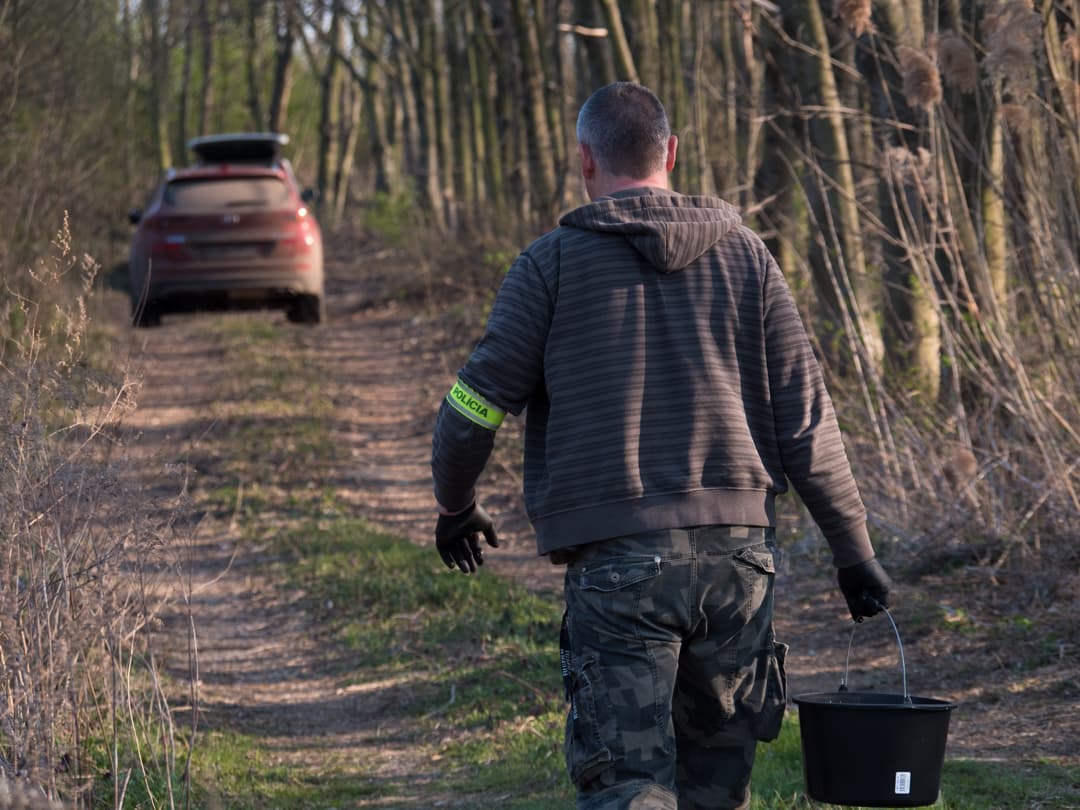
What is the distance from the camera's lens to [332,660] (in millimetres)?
7742

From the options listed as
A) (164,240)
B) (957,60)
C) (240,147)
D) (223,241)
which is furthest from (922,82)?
(240,147)

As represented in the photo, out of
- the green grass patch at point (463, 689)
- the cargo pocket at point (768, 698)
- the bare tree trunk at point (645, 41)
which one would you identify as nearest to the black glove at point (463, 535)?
the cargo pocket at point (768, 698)

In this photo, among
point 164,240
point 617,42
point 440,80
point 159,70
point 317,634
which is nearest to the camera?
point 317,634

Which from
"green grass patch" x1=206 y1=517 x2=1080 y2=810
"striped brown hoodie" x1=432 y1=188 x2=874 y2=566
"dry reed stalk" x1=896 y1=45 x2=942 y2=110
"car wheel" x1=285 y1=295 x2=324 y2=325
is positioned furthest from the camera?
"car wheel" x1=285 y1=295 x2=324 y2=325

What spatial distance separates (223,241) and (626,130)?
13.1m

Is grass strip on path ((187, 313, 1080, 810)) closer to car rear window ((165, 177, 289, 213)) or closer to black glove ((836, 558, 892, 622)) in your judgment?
black glove ((836, 558, 892, 622))

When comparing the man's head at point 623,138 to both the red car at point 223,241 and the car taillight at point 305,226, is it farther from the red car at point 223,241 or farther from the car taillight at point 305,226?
the car taillight at point 305,226

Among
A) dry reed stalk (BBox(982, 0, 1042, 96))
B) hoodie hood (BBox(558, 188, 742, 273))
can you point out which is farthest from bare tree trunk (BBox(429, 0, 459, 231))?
hoodie hood (BBox(558, 188, 742, 273))

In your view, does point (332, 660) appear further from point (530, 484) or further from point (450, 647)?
point (530, 484)

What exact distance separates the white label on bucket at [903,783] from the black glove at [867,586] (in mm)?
379

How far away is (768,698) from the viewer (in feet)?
11.1

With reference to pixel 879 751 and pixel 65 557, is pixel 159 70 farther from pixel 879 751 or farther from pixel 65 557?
pixel 879 751

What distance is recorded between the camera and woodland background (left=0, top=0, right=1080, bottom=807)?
6754 mm

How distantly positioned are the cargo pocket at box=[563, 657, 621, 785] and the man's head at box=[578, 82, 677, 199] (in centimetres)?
114
